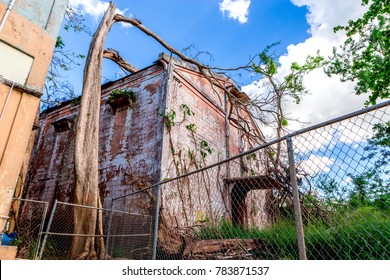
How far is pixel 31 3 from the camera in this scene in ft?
12.8

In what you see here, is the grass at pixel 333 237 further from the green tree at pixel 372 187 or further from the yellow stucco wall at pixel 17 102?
the yellow stucco wall at pixel 17 102

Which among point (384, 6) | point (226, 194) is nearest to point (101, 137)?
point (226, 194)

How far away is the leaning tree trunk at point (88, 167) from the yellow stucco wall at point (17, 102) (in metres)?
2.42

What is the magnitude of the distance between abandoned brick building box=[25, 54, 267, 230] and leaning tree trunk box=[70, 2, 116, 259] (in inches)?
65.8


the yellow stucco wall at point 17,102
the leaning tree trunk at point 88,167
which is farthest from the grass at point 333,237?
the yellow stucco wall at point 17,102

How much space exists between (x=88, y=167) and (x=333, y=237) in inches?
199

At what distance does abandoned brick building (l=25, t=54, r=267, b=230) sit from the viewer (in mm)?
7305

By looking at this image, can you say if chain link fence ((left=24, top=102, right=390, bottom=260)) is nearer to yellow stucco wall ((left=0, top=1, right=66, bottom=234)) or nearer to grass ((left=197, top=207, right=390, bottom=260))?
grass ((left=197, top=207, right=390, bottom=260))

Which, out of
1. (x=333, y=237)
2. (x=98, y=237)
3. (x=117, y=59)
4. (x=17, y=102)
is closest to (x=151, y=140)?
(x=98, y=237)

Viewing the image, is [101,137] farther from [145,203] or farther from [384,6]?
[384,6]

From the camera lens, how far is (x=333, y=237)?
12.0 ft

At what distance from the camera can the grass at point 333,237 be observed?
3.01 meters

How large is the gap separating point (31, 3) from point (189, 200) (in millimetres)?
5826
